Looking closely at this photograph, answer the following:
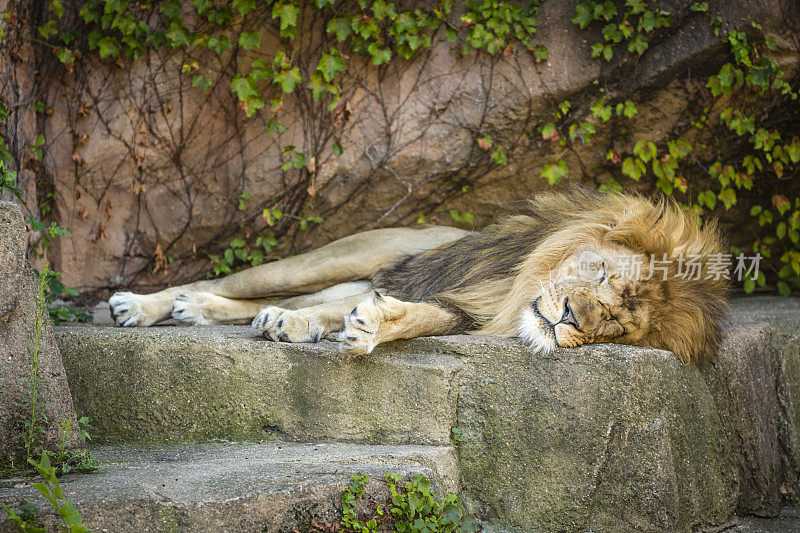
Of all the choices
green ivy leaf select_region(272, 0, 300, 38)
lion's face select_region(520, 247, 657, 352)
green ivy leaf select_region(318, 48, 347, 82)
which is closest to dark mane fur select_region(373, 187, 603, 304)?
lion's face select_region(520, 247, 657, 352)

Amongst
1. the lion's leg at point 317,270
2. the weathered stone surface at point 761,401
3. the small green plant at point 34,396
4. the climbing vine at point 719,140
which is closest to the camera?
the small green plant at point 34,396

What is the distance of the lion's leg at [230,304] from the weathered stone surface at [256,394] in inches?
32.9

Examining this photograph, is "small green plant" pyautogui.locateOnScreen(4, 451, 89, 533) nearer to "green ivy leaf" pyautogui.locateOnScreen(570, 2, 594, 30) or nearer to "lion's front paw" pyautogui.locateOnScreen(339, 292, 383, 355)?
"lion's front paw" pyautogui.locateOnScreen(339, 292, 383, 355)

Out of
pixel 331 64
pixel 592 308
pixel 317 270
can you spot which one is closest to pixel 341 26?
pixel 331 64

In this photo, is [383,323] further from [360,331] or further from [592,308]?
[592,308]

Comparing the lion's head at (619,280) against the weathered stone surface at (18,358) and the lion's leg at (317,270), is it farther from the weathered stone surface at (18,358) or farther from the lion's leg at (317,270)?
the weathered stone surface at (18,358)

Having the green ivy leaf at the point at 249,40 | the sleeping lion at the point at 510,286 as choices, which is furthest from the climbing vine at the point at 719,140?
the green ivy leaf at the point at 249,40

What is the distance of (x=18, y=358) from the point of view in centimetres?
226

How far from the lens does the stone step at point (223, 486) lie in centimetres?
199

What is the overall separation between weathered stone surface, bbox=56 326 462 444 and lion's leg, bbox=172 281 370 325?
835 mm

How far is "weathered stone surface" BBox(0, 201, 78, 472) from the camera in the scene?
219cm

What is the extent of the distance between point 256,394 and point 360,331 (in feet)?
1.48

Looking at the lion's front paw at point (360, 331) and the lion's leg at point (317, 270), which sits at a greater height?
the lion's leg at point (317, 270)

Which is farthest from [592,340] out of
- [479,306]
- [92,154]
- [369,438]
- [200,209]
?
[92,154]
